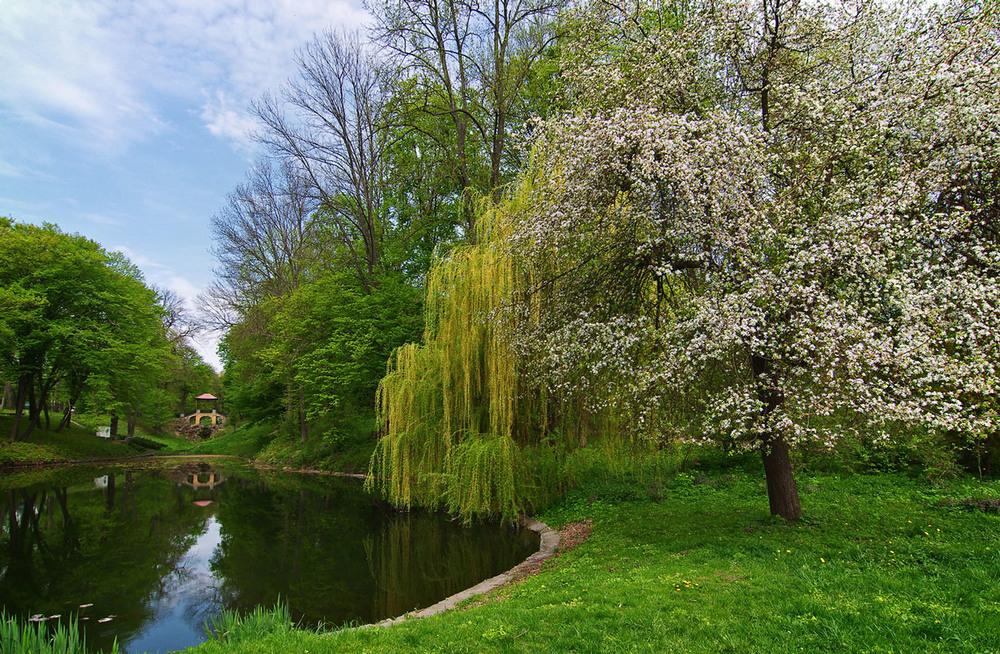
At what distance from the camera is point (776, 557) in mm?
5801

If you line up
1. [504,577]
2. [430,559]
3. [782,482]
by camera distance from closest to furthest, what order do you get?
1. [782,482]
2. [504,577]
3. [430,559]

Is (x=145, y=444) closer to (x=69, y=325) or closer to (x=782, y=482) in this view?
(x=69, y=325)

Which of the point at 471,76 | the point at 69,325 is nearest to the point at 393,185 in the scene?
the point at 471,76

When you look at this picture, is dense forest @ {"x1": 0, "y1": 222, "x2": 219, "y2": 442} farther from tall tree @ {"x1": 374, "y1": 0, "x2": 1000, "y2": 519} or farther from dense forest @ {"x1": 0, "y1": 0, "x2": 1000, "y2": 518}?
tall tree @ {"x1": 374, "y1": 0, "x2": 1000, "y2": 519}

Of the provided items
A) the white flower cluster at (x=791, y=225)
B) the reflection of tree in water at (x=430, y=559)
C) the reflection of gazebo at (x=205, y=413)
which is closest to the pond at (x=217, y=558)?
the reflection of tree in water at (x=430, y=559)

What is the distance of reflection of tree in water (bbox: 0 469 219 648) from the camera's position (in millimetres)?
7574

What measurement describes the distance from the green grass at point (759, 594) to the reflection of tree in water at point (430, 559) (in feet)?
5.70

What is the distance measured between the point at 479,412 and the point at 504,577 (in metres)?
4.57

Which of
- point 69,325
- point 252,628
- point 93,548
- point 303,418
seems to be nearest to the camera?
point 252,628

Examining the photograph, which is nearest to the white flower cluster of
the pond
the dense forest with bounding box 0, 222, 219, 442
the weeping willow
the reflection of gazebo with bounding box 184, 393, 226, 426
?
the weeping willow

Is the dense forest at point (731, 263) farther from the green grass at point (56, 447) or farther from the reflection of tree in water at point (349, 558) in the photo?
the green grass at point (56, 447)

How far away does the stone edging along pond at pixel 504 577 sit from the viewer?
6.22 m

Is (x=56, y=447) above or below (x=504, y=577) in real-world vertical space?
above

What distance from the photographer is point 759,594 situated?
4691 millimetres
